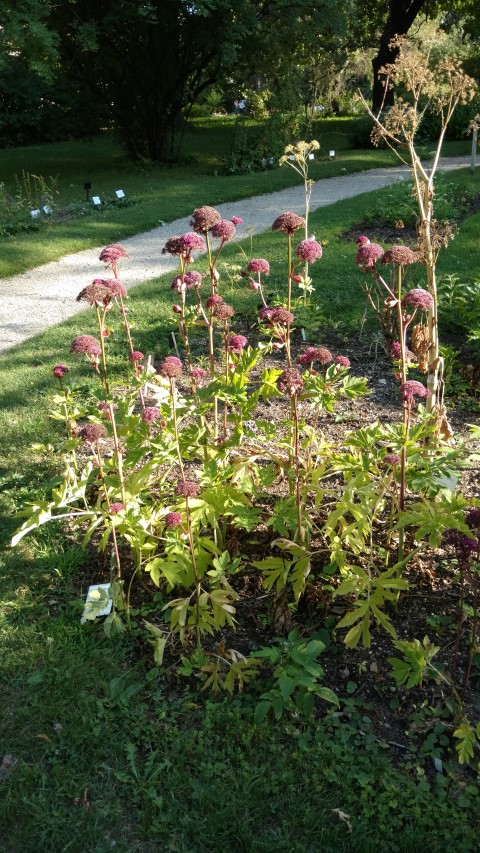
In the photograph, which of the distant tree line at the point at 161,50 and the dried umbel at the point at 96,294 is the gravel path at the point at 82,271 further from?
the distant tree line at the point at 161,50

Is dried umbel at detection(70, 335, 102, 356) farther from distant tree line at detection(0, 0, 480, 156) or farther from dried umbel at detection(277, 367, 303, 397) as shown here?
distant tree line at detection(0, 0, 480, 156)

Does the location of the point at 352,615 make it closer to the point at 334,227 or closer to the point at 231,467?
the point at 231,467

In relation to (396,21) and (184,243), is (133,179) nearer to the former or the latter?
(396,21)

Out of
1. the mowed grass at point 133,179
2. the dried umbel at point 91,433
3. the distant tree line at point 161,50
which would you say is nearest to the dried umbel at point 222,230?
the dried umbel at point 91,433

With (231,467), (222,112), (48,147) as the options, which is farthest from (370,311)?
(222,112)

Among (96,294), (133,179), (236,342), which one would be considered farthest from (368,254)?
(133,179)

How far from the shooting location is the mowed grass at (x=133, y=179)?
32.3 feet

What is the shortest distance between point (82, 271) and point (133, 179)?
25.4 feet

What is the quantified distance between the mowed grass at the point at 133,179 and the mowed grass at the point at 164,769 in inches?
266

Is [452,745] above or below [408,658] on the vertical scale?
below

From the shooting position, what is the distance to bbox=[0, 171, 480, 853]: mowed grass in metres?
2.03

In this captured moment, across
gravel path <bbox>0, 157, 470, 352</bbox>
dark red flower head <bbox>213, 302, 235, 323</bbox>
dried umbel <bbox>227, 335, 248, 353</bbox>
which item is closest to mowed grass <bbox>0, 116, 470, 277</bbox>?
gravel path <bbox>0, 157, 470, 352</bbox>

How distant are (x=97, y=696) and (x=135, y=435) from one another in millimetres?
1008

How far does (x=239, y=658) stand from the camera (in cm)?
251
